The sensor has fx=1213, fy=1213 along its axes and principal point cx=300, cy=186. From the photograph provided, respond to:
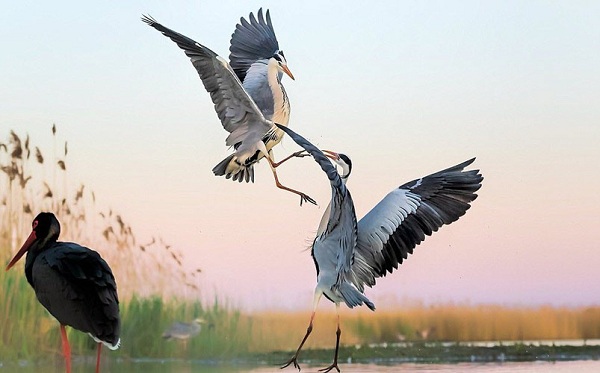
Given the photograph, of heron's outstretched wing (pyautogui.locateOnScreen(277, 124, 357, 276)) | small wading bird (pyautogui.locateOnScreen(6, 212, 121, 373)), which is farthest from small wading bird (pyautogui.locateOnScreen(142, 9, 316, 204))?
small wading bird (pyautogui.locateOnScreen(6, 212, 121, 373))

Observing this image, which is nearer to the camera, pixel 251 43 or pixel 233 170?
pixel 233 170

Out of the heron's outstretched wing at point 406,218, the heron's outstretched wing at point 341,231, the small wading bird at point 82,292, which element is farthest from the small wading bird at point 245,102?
the small wading bird at point 82,292

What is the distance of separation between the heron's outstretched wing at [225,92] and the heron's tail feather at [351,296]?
1.38 metres

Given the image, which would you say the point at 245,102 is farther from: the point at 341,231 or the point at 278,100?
the point at 341,231

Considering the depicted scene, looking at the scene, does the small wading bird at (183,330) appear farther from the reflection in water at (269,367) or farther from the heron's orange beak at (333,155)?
the heron's orange beak at (333,155)

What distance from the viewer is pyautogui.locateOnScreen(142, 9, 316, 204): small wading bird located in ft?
20.9

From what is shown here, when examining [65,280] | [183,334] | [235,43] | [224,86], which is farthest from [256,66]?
[65,280]

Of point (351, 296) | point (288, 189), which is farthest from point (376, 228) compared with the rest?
point (288, 189)

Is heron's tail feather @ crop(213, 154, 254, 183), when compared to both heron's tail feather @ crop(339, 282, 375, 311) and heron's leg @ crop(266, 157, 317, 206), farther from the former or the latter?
heron's tail feather @ crop(339, 282, 375, 311)

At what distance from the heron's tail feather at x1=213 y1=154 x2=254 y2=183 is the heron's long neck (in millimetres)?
317

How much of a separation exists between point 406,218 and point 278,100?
4.59ft

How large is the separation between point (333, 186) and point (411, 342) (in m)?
2.91

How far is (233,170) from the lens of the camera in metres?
6.84

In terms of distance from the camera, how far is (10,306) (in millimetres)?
7852
